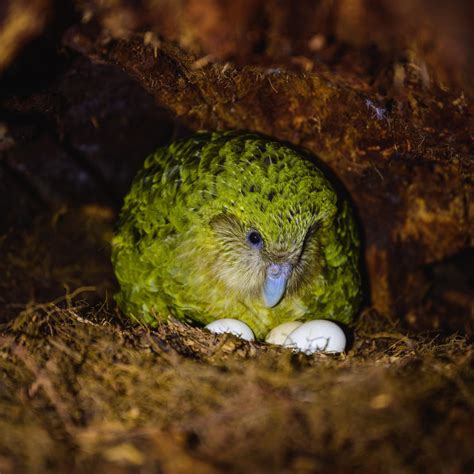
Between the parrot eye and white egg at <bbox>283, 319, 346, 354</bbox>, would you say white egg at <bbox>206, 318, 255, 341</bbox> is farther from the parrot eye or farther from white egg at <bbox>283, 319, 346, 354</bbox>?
the parrot eye

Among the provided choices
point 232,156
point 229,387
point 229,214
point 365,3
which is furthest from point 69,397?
point 365,3

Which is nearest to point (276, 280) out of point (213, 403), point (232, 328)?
point (232, 328)

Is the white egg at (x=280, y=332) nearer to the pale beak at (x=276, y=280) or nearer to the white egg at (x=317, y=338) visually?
the white egg at (x=317, y=338)

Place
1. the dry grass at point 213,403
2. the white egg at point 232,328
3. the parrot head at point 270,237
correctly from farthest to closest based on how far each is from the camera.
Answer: the white egg at point 232,328 < the parrot head at point 270,237 < the dry grass at point 213,403

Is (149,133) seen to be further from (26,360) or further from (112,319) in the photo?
(26,360)

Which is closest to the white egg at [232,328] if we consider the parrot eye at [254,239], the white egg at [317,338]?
the white egg at [317,338]
